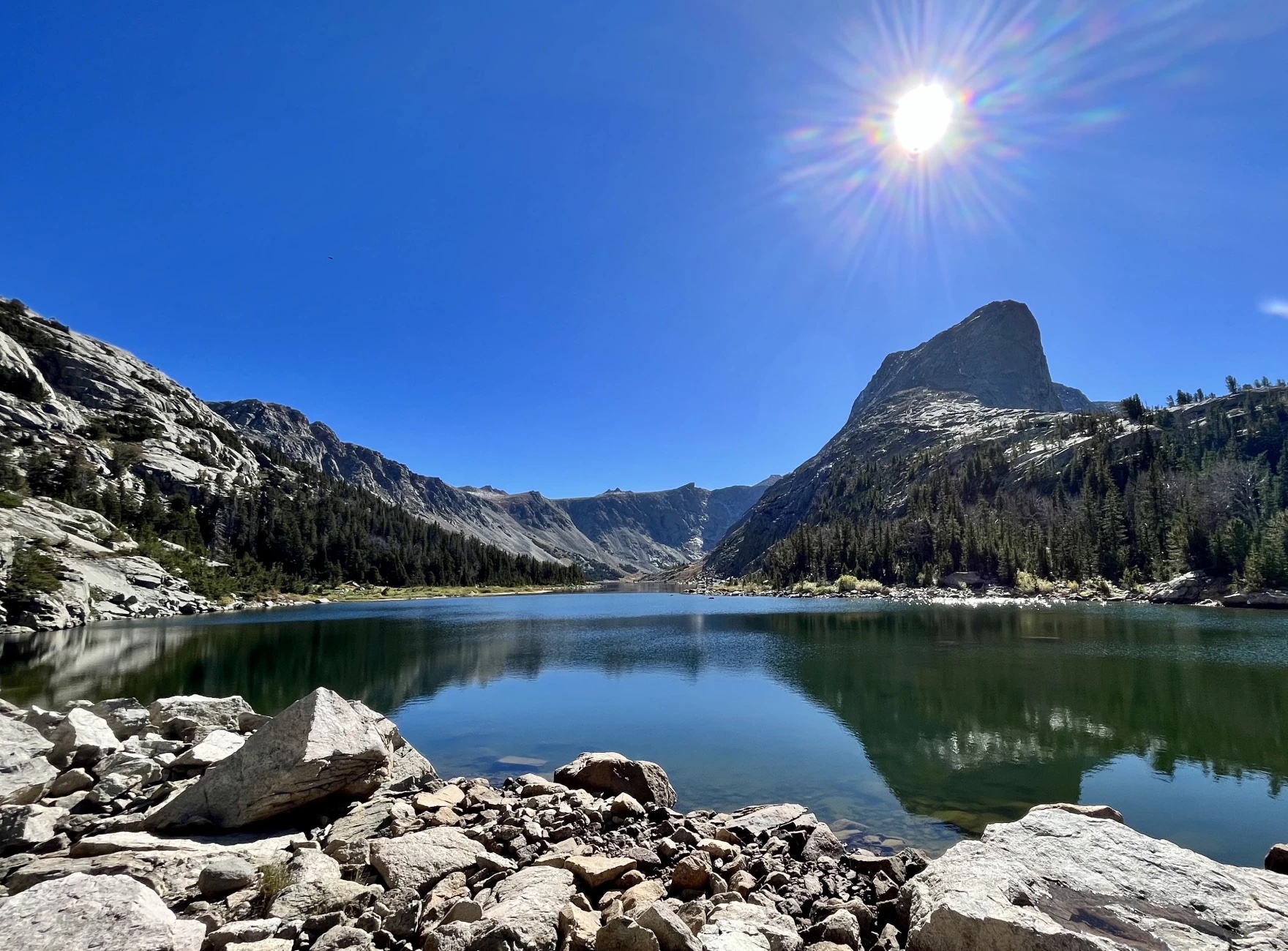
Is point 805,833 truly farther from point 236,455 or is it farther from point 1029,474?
point 236,455

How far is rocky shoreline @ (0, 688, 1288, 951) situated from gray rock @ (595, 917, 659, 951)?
23 mm

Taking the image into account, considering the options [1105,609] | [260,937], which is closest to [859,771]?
[260,937]

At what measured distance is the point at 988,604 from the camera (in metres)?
89.6

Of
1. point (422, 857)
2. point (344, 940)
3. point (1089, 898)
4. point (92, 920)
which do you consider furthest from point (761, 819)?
point (92, 920)

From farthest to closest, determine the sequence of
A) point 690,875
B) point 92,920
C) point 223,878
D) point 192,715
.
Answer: point 192,715 < point 690,875 < point 223,878 < point 92,920

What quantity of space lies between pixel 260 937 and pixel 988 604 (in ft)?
330

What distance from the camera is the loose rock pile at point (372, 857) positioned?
6.66m

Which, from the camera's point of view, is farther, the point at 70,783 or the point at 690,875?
the point at 70,783

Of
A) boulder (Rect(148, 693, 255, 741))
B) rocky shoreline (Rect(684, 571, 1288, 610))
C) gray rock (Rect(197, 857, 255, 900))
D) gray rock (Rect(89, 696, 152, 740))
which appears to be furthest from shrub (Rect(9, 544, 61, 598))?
rocky shoreline (Rect(684, 571, 1288, 610))

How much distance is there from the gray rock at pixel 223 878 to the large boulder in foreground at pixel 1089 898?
870 cm

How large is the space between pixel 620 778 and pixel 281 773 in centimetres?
736

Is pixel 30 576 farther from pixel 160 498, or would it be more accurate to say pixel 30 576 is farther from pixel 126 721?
pixel 160 498

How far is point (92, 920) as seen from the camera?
591cm

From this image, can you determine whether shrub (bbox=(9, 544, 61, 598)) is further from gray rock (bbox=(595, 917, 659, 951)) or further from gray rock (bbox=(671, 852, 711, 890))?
gray rock (bbox=(595, 917, 659, 951))
